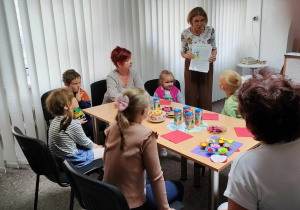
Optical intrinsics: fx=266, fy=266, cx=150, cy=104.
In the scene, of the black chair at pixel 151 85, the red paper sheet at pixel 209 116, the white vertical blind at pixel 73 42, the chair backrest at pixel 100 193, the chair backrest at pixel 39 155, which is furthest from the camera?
the black chair at pixel 151 85

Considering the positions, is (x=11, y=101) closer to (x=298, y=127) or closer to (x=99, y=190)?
(x=99, y=190)

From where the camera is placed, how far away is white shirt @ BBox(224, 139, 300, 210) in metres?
0.91

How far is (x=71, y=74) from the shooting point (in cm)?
272

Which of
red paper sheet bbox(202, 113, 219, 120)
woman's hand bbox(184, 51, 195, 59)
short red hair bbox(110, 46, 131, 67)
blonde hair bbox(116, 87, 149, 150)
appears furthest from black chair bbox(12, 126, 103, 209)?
woman's hand bbox(184, 51, 195, 59)

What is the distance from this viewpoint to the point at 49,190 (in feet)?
8.14

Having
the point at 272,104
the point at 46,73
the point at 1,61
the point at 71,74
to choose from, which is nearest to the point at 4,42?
the point at 1,61

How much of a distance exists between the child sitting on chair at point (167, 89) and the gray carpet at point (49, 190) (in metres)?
0.68

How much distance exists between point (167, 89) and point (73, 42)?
1.18 meters

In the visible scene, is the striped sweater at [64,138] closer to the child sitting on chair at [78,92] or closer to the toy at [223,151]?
the child sitting on chair at [78,92]

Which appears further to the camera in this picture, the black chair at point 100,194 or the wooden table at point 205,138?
the wooden table at point 205,138

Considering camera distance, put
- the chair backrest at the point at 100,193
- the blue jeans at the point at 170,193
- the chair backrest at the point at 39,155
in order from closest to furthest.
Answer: the chair backrest at the point at 100,193
the blue jeans at the point at 170,193
the chair backrest at the point at 39,155

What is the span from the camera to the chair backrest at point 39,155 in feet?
5.24

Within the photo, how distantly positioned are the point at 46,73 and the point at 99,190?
6.88ft

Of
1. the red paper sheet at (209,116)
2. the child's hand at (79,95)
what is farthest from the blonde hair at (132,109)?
the child's hand at (79,95)
